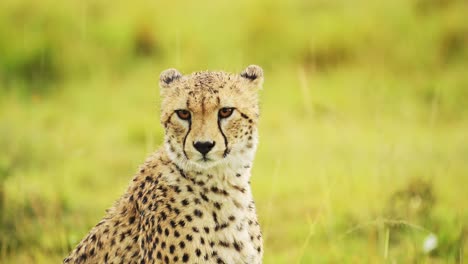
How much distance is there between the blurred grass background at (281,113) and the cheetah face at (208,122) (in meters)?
1.13

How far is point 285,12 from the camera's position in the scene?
353 inches

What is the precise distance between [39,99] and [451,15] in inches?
153

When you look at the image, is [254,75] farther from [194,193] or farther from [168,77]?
[194,193]

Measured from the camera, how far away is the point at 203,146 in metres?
3.24

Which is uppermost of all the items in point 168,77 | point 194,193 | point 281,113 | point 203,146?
point 168,77

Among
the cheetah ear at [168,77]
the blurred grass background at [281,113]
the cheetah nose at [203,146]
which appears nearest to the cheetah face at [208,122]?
the cheetah nose at [203,146]

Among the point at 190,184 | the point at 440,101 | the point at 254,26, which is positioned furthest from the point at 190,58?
the point at 190,184

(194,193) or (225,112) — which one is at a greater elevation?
(225,112)

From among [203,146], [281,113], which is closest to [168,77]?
[203,146]

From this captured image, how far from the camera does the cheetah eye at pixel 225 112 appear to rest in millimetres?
3350

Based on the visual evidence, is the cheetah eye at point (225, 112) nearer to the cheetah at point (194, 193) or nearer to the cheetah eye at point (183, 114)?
the cheetah at point (194, 193)

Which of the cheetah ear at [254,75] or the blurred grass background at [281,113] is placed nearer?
the cheetah ear at [254,75]

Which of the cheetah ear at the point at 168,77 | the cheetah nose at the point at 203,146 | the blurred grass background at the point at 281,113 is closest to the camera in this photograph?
the cheetah nose at the point at 203,146

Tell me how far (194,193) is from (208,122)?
0.27 m
